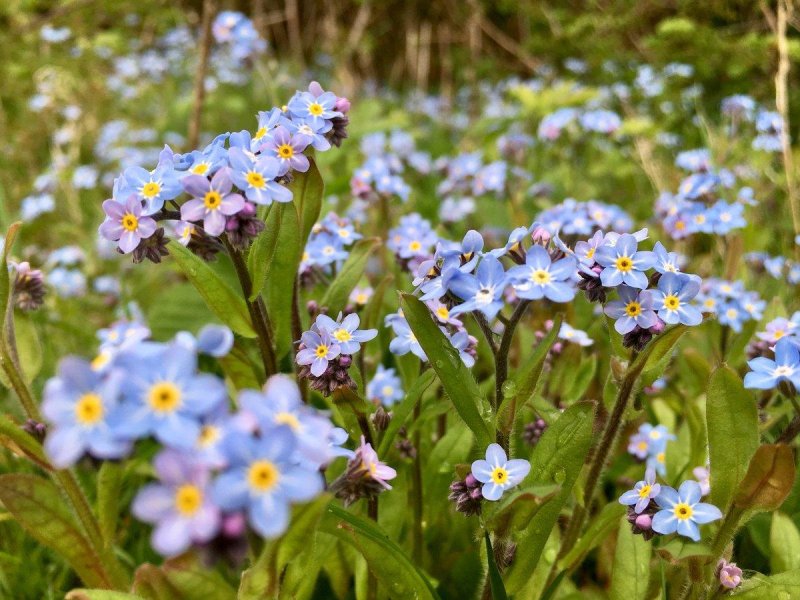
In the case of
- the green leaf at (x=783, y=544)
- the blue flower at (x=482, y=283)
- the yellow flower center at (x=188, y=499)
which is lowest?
the green leaf at (x=783, y=544)

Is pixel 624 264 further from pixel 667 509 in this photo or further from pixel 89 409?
pixel 89 409

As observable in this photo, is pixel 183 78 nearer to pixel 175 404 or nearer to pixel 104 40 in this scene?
pixel 104 40

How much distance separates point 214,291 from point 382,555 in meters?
0.89

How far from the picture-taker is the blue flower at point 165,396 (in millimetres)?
1097

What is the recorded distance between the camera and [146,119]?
8.77 metres

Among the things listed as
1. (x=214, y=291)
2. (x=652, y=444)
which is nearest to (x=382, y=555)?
(x=214, y=291)

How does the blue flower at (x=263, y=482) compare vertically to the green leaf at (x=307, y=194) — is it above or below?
above

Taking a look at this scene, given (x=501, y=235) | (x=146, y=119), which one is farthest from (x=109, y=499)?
(x=146, y=119)

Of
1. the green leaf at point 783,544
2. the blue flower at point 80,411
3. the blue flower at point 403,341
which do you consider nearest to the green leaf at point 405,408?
the blue flower at point 403,341

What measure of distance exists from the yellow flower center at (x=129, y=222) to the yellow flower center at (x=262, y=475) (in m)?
0.97

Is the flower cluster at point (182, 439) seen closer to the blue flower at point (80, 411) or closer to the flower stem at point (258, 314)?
the blue flower at point (80, 411)

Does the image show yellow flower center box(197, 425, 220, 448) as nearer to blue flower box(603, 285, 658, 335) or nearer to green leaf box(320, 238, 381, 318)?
blue flower box(603, 285, 658, 335)

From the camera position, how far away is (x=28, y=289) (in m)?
2.46

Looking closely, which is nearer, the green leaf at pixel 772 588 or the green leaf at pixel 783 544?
the green leaf at pixel 772 588
